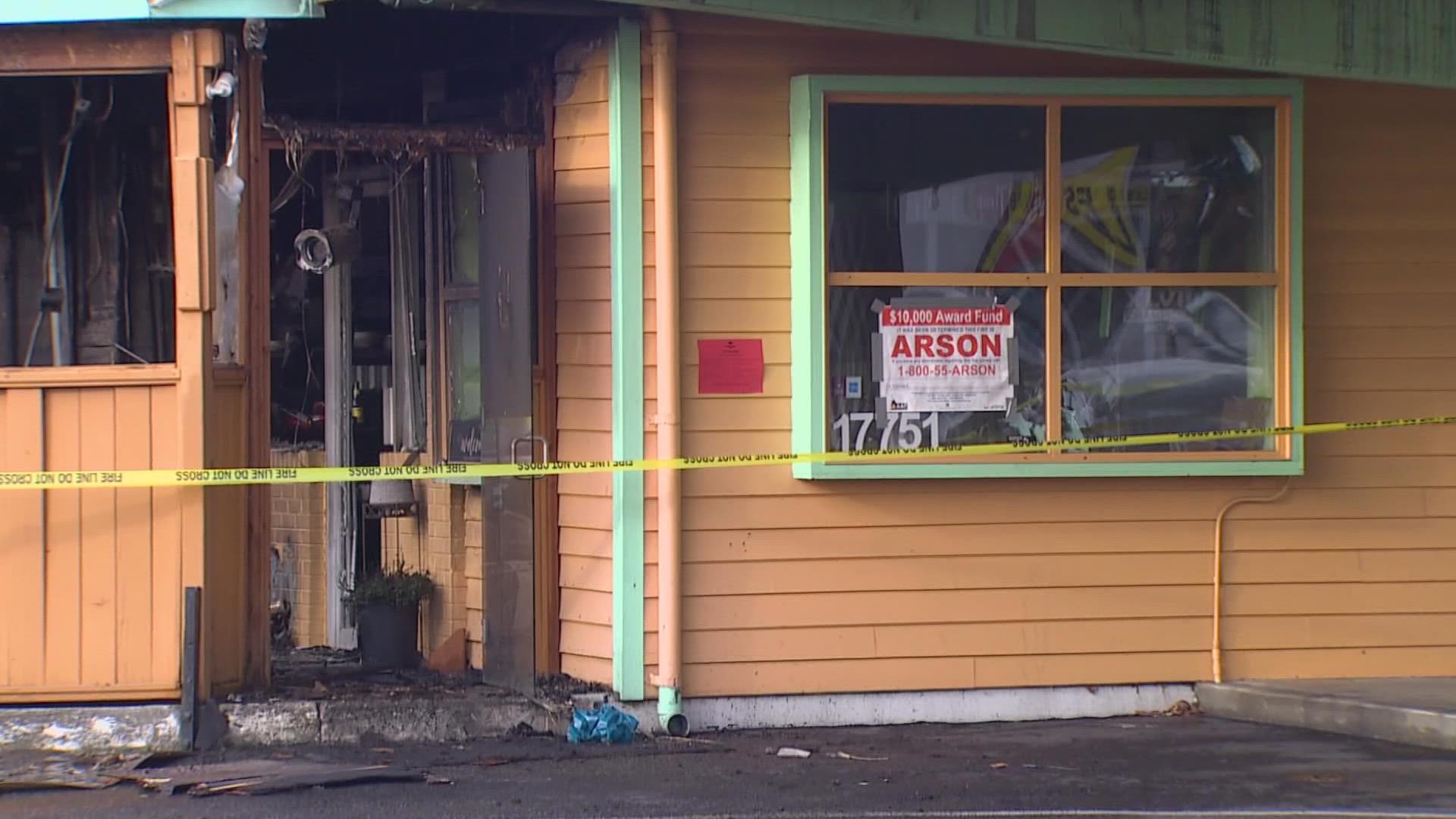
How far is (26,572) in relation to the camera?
6.80m

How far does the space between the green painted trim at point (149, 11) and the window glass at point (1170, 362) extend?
3.69 m

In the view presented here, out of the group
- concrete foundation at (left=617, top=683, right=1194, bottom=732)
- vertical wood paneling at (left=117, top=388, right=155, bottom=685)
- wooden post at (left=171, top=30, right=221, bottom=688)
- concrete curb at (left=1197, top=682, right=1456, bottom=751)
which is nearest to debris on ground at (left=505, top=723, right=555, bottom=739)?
concrete foundation at (left=617, top=683, right=1194, bottom=732)

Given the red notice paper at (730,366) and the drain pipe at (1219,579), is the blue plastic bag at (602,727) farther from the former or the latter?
the drain pipe at (1219,579)

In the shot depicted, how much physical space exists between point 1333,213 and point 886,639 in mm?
2878

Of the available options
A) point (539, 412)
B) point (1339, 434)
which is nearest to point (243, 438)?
point (539, 412)

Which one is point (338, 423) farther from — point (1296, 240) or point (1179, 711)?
point (1296, 240)

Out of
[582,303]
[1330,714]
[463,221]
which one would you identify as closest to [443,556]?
[463,221]

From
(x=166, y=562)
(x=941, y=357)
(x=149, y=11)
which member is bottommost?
(x=166, y=562)

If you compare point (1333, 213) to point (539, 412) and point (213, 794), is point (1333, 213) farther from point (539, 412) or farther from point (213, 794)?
point (213, 794)

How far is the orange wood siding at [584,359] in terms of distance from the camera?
293 inches

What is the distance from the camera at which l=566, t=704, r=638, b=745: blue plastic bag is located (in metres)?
7.16

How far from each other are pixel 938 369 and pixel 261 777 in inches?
135

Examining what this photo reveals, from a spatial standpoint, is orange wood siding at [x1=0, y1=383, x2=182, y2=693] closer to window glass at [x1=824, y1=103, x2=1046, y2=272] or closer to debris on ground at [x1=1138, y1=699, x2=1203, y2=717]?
window glass at [x1=824, y1=103, x2=1046, y2=272]

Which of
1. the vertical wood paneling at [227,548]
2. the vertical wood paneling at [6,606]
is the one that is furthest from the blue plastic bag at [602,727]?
the vertical wood paneling at [6,606]
